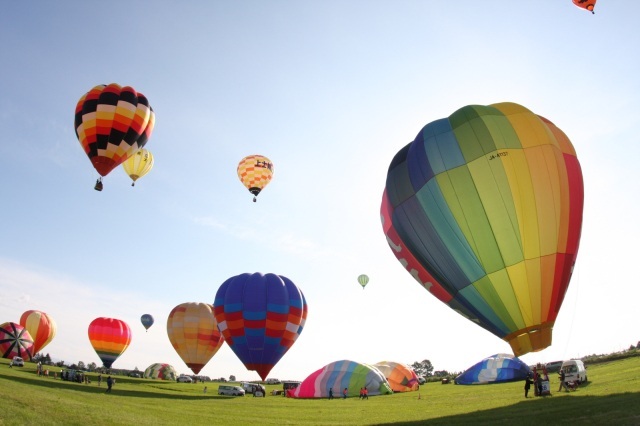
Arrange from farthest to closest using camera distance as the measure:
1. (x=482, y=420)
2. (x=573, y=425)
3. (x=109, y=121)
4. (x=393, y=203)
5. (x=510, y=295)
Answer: (x=109, y=121) → (x=393, y=203) → (x=510, y=295) → (x=482, y=420) → (x=573, y=425)

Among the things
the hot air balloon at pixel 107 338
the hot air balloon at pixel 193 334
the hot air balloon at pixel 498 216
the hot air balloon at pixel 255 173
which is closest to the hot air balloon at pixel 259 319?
the hot air balloon at pixel 255 173

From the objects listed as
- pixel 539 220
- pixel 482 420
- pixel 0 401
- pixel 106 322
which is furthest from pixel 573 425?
pixel 106 322

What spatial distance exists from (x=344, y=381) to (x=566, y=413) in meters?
21.5

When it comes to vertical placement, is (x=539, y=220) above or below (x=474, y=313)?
above

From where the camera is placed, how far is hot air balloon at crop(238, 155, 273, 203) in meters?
39.8

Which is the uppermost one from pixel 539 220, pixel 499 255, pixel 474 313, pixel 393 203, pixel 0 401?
pixel 393 203

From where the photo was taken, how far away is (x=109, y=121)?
2888 cm

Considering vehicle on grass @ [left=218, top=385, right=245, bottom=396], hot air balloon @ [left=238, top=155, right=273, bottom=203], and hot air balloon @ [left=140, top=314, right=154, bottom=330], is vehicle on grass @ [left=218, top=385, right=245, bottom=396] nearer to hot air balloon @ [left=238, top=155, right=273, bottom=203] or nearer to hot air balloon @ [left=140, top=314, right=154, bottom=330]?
hot air balloon @ [left=238, top=155, right=273, bottom=203]

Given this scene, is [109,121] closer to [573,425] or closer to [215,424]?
[215,424]

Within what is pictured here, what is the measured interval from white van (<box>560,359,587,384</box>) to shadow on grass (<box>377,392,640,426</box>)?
635cm

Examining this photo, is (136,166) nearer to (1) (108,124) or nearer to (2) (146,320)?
(1) (108,124)

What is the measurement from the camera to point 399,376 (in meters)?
38.2

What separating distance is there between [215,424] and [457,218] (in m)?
10.5

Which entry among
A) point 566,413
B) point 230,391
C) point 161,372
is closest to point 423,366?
point 161,372
